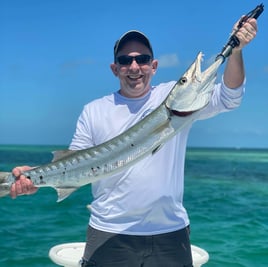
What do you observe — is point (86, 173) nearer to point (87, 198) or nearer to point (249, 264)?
point (249, 264)

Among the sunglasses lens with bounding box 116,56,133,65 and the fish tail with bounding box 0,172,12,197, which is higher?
the sunglasses lens with bounding box 116,56,133,65

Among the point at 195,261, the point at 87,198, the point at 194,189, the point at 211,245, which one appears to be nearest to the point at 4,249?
the point at 211,245

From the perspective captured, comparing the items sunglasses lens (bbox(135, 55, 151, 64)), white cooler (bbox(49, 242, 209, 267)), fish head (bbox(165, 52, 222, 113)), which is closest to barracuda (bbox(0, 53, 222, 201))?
fish head (bbox(165, 52, 222, 113))

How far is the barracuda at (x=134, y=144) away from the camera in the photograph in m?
3.35

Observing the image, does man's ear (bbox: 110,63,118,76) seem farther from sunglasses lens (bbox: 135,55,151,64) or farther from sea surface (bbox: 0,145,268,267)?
sea surface (bbox: 0,145,268,267)

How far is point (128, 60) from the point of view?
409 centimetres

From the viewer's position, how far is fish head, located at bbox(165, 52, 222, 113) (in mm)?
3320

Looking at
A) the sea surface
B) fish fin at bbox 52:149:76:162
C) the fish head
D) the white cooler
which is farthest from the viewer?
the sea surface

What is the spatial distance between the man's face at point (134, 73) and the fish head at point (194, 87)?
70 cm

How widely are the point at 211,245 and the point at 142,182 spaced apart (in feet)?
26.2

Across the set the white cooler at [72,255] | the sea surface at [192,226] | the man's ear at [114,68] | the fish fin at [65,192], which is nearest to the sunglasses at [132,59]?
the man's ear at [114,68]

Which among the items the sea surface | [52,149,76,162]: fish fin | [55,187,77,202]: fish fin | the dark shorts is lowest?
the sea surface

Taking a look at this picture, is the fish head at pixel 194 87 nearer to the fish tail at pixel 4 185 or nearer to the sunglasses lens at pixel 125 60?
the sunglasses lens at pixel 125 60

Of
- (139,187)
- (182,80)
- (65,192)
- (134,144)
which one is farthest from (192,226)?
(182,80)
